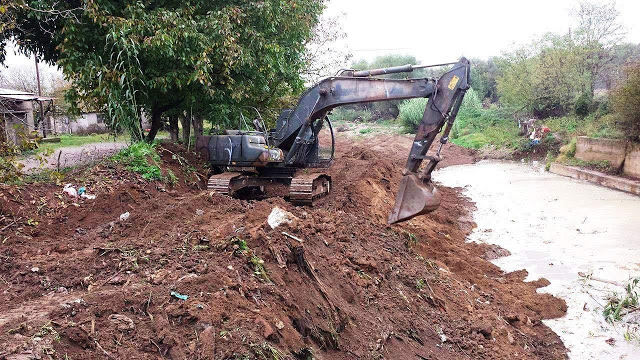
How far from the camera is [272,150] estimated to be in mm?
10875

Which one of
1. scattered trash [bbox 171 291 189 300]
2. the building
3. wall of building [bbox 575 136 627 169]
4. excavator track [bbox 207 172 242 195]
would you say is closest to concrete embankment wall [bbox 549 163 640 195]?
wall of building [bbox 575 136 627 169]

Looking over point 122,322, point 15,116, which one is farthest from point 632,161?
point 122,322

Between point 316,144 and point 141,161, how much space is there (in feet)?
12.2

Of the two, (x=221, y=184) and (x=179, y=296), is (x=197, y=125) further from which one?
(x=179, y=296)

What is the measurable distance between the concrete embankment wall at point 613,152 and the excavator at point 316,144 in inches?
476

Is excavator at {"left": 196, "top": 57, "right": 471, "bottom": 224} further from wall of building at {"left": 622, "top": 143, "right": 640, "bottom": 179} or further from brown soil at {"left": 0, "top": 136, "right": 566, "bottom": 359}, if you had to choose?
wall of building at {"left": 622, "top": 143, "right": 640, "bottom": 179}

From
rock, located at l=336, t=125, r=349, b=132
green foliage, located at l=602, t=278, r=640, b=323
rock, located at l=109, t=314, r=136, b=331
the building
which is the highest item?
the building

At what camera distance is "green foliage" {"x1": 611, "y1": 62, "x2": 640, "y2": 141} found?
18094mm

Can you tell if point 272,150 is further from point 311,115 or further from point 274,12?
point 274,12

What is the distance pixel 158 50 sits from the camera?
11062 mm

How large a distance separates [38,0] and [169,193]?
4692mm

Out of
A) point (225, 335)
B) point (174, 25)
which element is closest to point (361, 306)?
point (225, 335)

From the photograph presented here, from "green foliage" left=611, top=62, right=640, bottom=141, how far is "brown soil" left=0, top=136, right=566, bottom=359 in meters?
12.4

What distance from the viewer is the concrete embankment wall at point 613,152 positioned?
1886 cm
